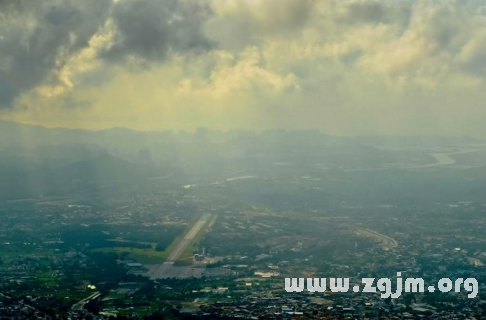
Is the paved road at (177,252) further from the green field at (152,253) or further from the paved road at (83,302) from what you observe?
the paved road at (83,302)

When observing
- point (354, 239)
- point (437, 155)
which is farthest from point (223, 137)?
point (354, 239)

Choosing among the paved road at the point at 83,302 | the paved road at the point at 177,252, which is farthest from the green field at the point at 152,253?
the paved road at the point at 83,302

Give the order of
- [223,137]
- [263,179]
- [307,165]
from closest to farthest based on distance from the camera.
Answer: [263,179], [307,165], [223,137]

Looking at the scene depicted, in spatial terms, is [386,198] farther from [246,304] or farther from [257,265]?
[246,304]

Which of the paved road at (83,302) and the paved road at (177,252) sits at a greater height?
the paved road at (177,252)

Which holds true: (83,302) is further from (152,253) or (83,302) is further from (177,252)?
(177,252)

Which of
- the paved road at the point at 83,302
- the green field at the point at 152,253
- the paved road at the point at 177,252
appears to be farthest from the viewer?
the green field at the point at 152,253

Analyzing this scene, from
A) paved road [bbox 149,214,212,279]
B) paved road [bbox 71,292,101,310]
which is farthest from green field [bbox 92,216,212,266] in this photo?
paved road [bbox 71,292,101,310]

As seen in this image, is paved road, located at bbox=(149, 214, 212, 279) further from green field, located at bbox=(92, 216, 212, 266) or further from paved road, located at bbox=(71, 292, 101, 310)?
paved road, located at bbox=(71, 292, 101, 310)
